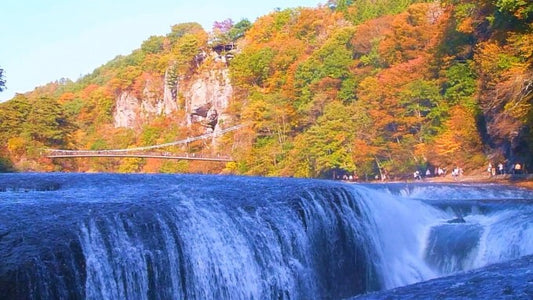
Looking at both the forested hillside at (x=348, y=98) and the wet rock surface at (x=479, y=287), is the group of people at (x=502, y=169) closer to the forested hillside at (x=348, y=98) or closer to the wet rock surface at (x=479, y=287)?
the forested hillside at (x=348, y=98)

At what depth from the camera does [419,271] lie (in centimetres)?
1588

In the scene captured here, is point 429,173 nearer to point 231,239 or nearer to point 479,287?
point 231,239

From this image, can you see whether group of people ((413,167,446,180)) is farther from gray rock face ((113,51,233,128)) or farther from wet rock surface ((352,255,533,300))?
gray rock face ((113,51,233,128))

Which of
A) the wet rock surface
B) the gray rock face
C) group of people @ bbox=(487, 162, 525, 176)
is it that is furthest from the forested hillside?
the wet rock surface

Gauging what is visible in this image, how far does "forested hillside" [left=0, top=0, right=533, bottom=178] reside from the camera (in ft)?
99.2

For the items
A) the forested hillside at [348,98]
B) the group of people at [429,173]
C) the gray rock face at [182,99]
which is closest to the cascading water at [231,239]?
the forested hillside at [348,98]

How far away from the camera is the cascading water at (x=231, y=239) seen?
29.2 ft

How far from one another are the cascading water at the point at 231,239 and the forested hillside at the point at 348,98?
37.1ft

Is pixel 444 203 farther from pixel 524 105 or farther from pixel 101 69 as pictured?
pixel 101 69

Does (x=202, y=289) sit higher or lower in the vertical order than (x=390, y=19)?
lower

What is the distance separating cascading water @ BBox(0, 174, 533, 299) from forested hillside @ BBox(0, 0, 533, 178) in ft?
37.1

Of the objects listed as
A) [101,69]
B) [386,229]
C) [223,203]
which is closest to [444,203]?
[386,229]

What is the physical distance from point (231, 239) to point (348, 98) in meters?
42.0

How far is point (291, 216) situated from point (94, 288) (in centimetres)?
517
